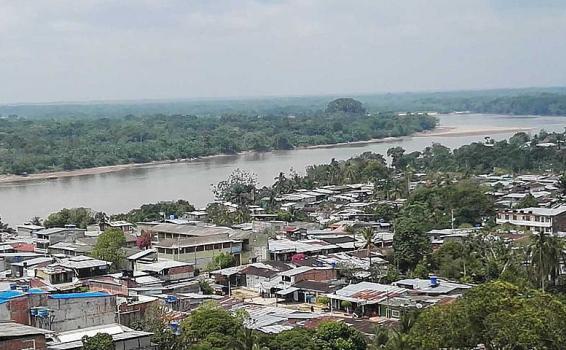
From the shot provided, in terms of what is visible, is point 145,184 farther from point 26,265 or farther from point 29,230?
point 26,265

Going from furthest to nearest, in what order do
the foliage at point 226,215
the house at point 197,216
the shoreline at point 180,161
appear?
the shoreline at point 180,161, the house at point 197,216, the foliage at point 226,215

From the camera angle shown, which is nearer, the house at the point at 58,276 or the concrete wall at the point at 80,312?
the concrete wall at the point at 80,312

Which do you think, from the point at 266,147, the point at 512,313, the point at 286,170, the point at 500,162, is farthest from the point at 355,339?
the point at 266,147

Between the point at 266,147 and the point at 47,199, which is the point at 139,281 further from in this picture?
the point at 266,147

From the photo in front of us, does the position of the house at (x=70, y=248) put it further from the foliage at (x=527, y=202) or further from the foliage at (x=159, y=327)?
the foliage at (x=527, y=202)

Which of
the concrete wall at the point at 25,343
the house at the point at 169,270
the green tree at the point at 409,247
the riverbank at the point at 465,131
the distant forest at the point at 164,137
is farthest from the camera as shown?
the riverbank at the point at 465,131

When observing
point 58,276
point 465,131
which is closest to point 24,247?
point 58,276

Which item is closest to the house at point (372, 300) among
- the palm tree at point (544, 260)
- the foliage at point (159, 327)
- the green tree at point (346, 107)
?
the palm tree at point (544, 260)
